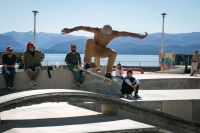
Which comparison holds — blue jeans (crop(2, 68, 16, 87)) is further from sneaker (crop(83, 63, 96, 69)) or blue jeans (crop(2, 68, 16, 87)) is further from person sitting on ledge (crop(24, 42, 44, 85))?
sneaker (crop(83, 63, 96, 69))

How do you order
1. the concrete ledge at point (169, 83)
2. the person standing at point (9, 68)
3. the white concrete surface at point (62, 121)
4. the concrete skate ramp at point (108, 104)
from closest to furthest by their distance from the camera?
the white concrete surface at point (62, 121) < the concrete skate ramp at point (108, 104) < the person standing at point (9, 68) < the concrete ledge at point (169, 83)

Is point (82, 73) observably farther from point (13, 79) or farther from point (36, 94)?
point (36, 94)

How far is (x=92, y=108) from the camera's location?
10.2 metres

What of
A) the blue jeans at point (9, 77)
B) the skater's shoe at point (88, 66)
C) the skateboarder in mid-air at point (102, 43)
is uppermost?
the skateboarder in mid-air at point (102, 43)

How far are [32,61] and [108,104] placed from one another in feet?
13.5

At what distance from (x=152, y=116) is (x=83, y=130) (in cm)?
224

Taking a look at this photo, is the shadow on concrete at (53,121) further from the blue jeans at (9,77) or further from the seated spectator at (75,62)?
the seated spectator at (75,62)

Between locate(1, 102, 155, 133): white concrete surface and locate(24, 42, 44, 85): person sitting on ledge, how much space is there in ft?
8.93

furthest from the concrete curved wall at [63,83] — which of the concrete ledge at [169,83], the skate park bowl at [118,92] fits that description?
the concrete ledge at [169,83]

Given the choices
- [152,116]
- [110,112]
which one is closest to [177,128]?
[152,116]

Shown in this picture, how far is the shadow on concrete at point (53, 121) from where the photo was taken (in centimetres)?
712

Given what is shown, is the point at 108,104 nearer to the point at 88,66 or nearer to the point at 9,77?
the point at 9,77

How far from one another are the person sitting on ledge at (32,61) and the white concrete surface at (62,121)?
272 centimetres

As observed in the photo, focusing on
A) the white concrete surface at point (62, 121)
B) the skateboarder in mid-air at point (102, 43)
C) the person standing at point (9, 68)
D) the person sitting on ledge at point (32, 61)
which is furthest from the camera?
the skateboarder in mid-air at point (102, 43)
